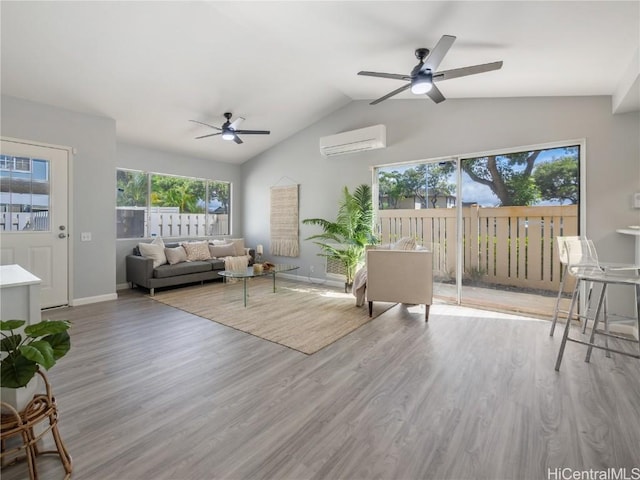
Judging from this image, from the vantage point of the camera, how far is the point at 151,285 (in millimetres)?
4852

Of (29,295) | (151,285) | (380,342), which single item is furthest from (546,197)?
(151,285)

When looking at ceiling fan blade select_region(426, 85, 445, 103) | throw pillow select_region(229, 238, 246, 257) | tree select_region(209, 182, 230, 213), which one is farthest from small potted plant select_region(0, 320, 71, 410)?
tree select_region(209, 182, 230, 213)

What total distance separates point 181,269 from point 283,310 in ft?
7.59

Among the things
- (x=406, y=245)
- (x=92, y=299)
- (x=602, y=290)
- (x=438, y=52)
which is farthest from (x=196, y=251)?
(x=602, y=290)

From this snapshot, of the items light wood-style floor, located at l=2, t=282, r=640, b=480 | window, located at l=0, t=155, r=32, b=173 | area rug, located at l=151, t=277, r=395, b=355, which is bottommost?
light wood-style floor, located at l=2, t=282, r=640, b=480

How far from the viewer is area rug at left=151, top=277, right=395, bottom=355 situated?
3109mm

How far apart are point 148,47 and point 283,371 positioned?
3.65 metres

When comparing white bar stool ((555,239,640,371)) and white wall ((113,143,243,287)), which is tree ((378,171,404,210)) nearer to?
white bar stool ((555,239,640,371))

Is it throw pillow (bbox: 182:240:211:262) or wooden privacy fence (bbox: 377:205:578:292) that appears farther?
throw pillow (bbox: 182:240:211:262)

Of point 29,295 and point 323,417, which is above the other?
point 29,295

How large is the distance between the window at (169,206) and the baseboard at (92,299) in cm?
139

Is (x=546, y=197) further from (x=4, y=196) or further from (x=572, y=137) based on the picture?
(x=4, y=196)

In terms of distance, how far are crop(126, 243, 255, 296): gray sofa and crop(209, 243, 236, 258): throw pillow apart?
13.5 inches

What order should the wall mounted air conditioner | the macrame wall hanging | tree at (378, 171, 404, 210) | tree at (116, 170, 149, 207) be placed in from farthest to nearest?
1. the macrame wall hanging
2. tree at (116, 170, 149, 207)
3. tree at (378, 171, 404, 210)
4. the wall mounted air conditioner
